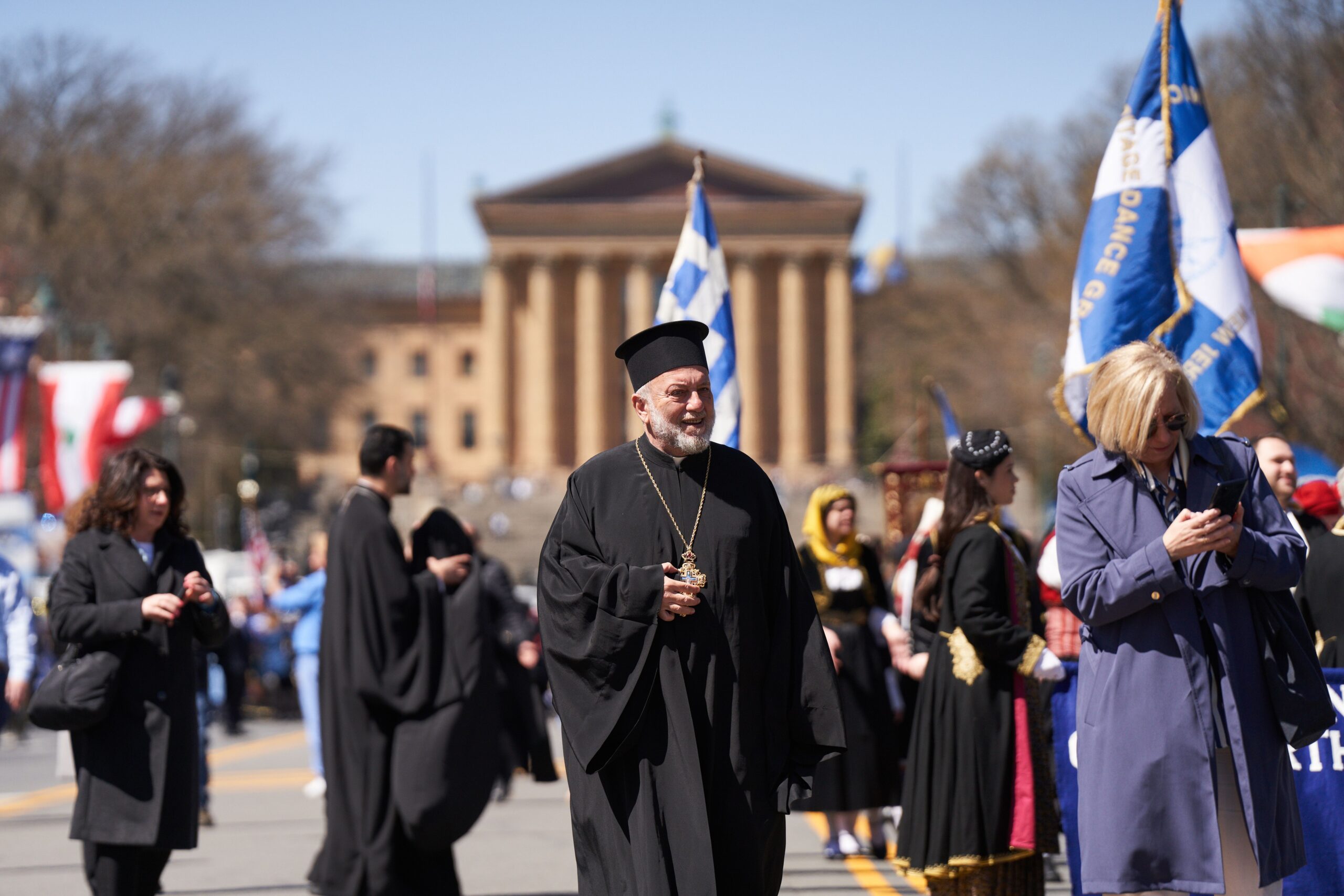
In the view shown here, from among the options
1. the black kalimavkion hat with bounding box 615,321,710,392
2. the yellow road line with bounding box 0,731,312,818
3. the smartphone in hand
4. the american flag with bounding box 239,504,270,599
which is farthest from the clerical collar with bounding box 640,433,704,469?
the american flag with bounding box 239,504,270,599

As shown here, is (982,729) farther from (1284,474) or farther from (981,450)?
(1284,474)

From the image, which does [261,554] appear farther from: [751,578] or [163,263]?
[751,578]

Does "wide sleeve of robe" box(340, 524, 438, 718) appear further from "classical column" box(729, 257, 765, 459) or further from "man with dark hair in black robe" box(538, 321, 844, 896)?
"classical column" box(729, 257, 765, 459)

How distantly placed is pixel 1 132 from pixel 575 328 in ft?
163

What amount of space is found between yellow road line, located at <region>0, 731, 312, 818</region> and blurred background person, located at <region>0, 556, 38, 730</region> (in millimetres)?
4796

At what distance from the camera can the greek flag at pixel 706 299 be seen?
1014 centimetres

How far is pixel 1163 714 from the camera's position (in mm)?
4926

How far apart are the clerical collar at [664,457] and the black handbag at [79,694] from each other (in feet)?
8.90

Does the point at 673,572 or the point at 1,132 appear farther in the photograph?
the point at 1,132

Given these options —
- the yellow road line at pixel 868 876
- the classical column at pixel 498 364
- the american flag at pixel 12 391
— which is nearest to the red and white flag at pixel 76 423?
the american flag at pixel 12 391

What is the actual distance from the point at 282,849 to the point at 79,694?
3.95 meters

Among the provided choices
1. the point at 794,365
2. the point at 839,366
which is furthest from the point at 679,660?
the point at 839,366

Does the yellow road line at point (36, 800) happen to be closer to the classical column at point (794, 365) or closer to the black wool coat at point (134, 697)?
the black wool coat at point (134, 697)

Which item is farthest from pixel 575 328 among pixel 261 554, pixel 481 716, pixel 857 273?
pixel 481 716
